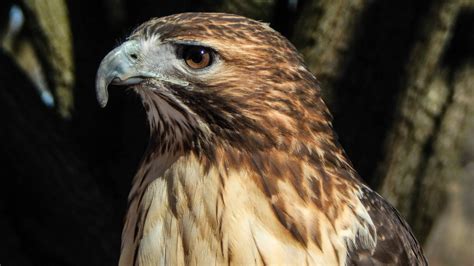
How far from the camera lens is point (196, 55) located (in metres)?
3.79

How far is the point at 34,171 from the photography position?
5.55 m

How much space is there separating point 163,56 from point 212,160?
0.45 meters

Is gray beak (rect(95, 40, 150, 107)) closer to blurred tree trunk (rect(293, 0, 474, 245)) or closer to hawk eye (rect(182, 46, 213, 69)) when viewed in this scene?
hawk eye (rect(182, 46, 213, 69))

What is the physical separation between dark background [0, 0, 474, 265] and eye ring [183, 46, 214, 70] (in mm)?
1574

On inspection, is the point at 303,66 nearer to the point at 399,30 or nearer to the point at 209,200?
the point at 209,200

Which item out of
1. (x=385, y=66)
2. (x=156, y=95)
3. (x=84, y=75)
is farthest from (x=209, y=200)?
(x=84, y=75)

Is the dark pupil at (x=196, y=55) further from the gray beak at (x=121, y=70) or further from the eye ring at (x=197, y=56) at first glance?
the gray beak at (x=121, y=70)

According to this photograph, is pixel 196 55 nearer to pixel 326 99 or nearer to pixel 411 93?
pixel 326 99

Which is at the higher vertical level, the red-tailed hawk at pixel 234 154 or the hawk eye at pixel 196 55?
the hawk eye at pixel 196 55

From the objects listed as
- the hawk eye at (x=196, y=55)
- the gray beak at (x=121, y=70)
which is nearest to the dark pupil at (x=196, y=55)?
the hawk eye at (x=196, y=55)

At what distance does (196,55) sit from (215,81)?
0.45 feet

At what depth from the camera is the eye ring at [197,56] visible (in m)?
3.78

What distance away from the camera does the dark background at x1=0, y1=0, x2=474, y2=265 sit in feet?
17.2

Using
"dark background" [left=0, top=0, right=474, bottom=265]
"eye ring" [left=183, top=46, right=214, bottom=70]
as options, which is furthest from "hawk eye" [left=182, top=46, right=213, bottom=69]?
"dark background" [left=0, top=0, right=474, bottom=265]
